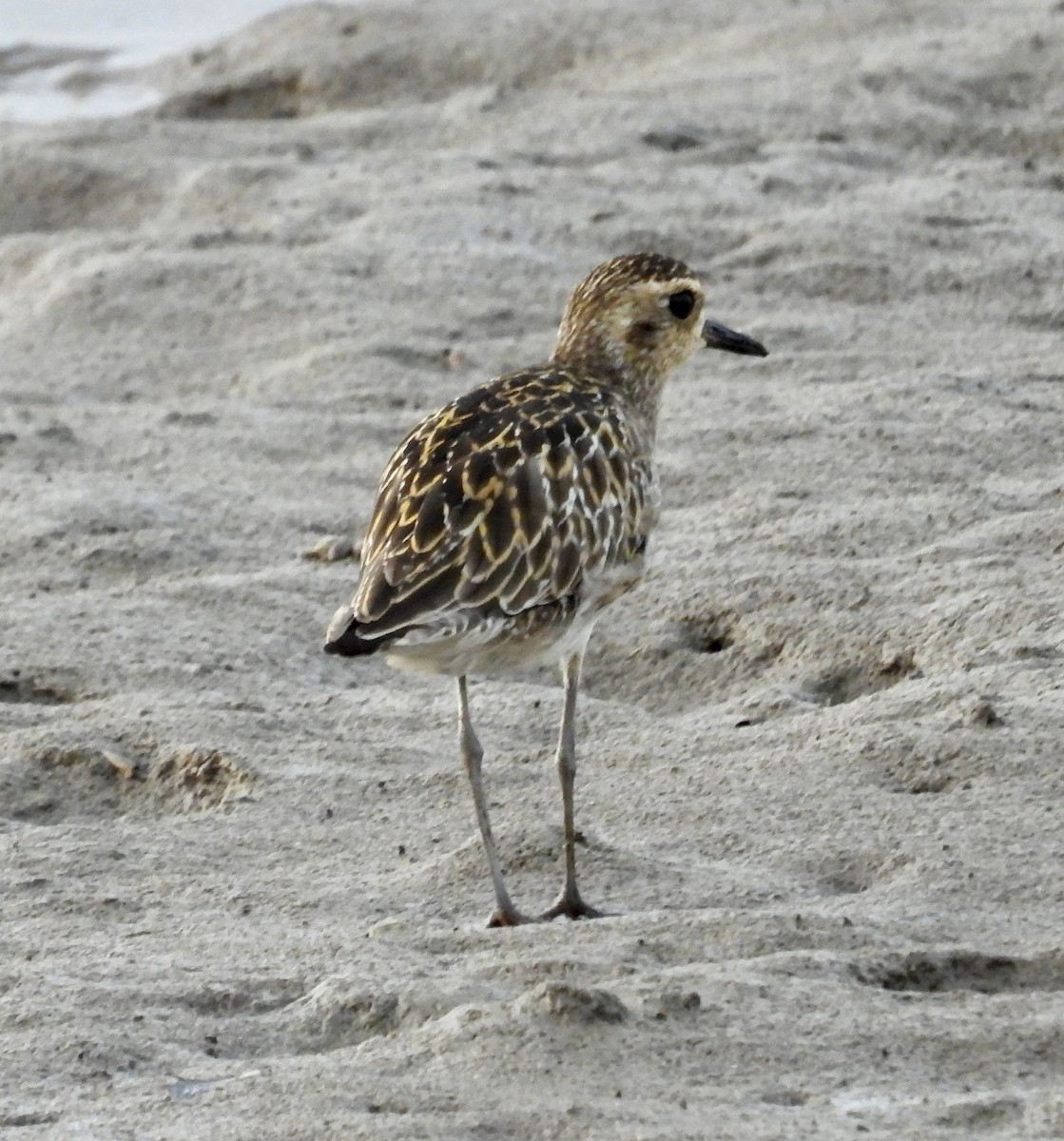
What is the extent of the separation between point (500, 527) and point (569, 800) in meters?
0.62

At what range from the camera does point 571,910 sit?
4.95 m

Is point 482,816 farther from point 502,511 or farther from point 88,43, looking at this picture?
point 88,43

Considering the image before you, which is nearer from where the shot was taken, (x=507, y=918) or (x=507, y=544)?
(x=507, y=918)

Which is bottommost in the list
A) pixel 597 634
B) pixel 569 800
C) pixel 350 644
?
pixel 597 634

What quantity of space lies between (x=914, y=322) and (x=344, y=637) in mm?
4343

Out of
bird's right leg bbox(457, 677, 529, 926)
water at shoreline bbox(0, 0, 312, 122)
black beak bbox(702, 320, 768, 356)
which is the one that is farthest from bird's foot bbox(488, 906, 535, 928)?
water at shoreline bbox(0, 0, 312, 122)

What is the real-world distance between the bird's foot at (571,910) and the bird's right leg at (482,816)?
0.07m

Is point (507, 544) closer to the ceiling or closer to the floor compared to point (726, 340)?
closer to the ceiling

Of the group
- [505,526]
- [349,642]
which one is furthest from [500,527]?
[349,642]

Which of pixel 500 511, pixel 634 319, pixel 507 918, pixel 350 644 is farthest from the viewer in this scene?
pixel 634 319

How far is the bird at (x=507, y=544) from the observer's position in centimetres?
490

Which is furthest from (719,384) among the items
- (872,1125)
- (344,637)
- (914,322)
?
(872,1125)

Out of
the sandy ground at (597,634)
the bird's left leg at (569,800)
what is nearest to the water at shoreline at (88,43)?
the sandy ground at (597,634)

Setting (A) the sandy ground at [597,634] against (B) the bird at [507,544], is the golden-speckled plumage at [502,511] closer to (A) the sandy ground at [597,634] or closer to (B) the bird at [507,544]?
(B) the bird at [507,544]
